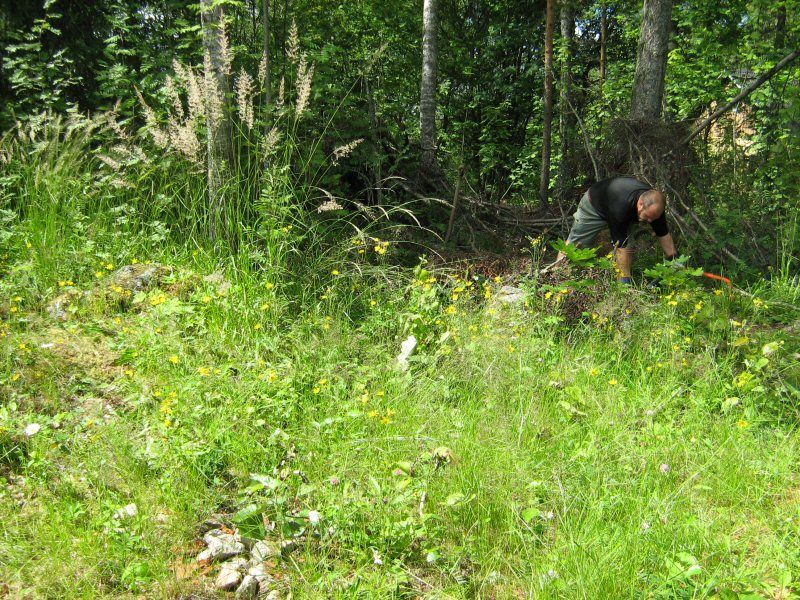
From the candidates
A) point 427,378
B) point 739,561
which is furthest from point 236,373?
point 739,561

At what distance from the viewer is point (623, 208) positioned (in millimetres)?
5551

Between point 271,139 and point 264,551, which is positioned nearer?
point 264,551

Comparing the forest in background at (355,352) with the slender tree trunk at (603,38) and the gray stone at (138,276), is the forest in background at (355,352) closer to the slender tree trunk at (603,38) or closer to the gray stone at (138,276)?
the gray stone at (138,276)

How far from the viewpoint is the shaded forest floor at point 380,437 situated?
2367 mm

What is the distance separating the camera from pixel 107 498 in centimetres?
258

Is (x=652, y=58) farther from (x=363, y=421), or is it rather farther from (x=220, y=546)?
(x=220, y=546)

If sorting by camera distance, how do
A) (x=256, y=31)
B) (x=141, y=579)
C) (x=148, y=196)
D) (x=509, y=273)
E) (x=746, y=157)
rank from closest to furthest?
1. (x=141, y=579)
2. (x=148, y=196)
3. (x=509, y=273)
4. (x=746, y=157)
5. (x=256, y=31)

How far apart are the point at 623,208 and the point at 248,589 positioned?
4596mm

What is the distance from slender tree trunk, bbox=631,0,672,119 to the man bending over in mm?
1569

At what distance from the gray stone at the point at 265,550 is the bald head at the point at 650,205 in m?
4.35

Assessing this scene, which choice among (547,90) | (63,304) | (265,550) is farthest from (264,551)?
(547,90)

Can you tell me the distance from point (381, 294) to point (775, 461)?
2721 millimetres

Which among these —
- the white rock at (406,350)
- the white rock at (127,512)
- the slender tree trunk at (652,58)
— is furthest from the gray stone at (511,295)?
the slender tree trunk at (652,58)

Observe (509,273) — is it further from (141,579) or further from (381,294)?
(141,579)
